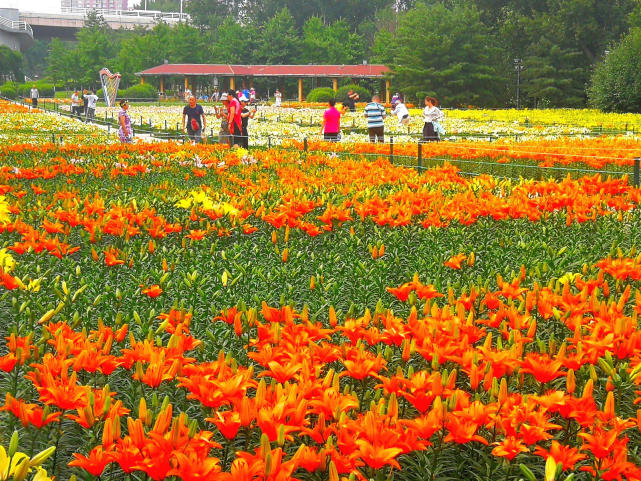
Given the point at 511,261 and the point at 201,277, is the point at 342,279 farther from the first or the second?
the point at 511,261

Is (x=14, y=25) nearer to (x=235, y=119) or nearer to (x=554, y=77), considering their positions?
(x=554, y=77)

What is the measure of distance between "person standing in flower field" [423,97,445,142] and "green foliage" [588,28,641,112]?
86.7 feet

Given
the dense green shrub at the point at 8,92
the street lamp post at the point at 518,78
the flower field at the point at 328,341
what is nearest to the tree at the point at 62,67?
the dense green shrub at the point at 8,92

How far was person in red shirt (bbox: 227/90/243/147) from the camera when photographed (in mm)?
16406

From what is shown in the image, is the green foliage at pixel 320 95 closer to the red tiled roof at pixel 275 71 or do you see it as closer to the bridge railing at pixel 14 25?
the red tiled roof at pixel 275 71

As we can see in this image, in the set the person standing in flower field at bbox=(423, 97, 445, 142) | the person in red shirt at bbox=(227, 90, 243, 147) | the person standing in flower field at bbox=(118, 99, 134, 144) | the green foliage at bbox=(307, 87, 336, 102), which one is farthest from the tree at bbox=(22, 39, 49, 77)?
the person standing in flower field at bbox=(423, 97, 445, 142)

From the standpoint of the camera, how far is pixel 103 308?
153 inches

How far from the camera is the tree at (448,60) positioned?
152 feet

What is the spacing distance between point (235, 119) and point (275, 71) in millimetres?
47457

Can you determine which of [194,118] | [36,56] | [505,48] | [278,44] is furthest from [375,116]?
[36,56]

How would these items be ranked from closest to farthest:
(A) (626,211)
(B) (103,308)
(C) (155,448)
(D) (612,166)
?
1. (C) (155,448)
2. (B) (103,308)
3. (A) (626,211)
4. (D) (612,166)

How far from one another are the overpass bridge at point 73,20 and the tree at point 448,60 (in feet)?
220

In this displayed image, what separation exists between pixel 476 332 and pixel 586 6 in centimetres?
5224

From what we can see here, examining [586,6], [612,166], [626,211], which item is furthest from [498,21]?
[626,211]
